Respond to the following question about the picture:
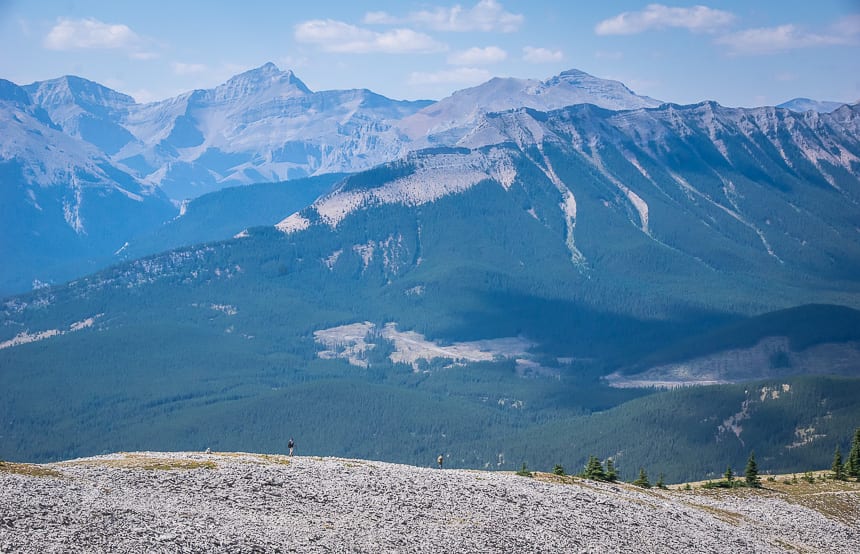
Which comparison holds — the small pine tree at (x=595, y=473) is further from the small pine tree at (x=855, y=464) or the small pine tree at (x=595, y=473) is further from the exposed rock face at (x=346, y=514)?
the small pine tree at (x=855, y=464)

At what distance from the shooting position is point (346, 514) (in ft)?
308

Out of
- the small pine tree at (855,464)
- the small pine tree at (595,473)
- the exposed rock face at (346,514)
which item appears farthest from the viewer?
the small pine tree at (855,464)

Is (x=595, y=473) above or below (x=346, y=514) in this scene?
below

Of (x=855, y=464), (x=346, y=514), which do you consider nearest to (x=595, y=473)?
(x=855, y=464)

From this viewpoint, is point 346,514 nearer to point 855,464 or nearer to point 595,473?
point 595,473

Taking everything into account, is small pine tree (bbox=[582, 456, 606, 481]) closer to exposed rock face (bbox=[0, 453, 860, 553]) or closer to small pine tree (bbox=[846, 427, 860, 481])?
exposed rock face (bbox=[0, 453, 860, 553])

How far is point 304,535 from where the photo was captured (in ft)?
281

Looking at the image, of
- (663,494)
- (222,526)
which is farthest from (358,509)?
(663,494)

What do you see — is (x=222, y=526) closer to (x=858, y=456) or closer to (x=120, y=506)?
(x=120, y=506)

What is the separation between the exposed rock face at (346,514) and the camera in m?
80.7

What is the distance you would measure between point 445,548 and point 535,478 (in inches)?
1513

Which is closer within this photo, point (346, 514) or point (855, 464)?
point (346, 514)

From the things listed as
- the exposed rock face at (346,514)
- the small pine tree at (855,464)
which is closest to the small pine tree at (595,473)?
the exposed rock face at (346,514)

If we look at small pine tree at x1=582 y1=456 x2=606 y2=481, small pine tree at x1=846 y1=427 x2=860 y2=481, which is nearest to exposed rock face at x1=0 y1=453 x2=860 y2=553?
small pine tree at x1=582 y1=456 x2=606 y2=481
